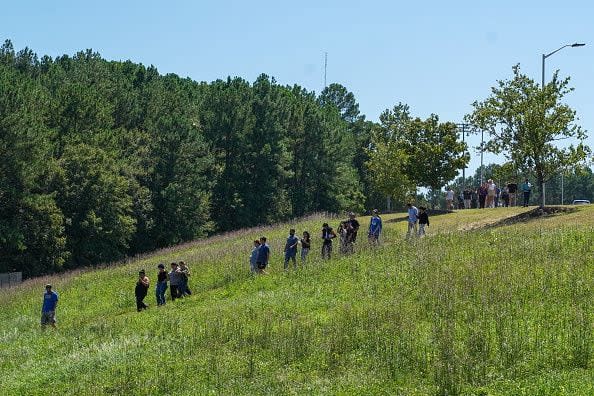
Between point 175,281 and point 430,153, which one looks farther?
point 430,153

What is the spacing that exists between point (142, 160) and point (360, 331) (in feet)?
154

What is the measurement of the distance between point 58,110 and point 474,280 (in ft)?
137

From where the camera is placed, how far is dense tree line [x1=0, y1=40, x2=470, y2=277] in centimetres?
5028

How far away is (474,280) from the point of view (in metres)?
21.2

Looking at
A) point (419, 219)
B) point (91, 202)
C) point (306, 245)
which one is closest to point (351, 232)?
point (306, 245)

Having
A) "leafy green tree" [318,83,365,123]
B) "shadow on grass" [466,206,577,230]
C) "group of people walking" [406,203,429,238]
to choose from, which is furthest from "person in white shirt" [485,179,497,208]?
"leafy green tree" [318,83,365,123]

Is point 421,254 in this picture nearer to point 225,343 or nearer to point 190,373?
point 225,343

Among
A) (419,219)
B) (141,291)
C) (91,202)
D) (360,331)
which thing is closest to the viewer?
(360,331)

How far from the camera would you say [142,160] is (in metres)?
62.7

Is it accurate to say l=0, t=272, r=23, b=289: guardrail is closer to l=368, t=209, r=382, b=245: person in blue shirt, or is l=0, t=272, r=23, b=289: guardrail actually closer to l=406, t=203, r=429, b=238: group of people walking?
l=368, t=209, r=382, b=245: person in blue shirt

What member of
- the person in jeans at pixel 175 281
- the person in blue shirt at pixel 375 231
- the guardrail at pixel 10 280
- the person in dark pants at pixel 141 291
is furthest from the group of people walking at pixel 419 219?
the guardrail at pixel 10 280

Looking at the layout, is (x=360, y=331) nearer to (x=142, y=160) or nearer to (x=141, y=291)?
(x=141, y=291)

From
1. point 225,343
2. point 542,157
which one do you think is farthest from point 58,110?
point 225,343

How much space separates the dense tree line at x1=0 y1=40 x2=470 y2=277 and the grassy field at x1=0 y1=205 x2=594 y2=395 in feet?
70.6
